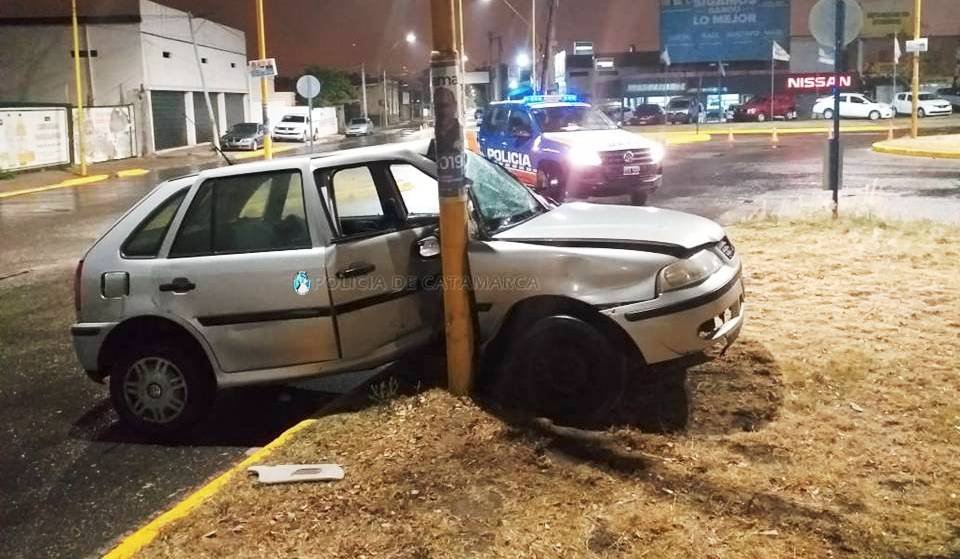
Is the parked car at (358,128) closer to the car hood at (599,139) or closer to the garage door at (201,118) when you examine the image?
the garage door at (201,118)

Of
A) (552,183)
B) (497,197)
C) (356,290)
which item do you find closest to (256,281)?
(356,290)

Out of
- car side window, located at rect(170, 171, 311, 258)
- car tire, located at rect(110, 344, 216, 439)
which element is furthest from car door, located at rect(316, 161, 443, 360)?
car tire, located at rect(110, 344, 216, 439)

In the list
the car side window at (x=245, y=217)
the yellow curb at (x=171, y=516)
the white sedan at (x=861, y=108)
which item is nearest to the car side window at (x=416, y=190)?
the car side window at (x=245, y=217)

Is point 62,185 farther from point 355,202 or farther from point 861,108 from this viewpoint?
point 861,108

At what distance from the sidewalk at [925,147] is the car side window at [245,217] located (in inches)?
852

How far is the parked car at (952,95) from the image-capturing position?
2158 inches

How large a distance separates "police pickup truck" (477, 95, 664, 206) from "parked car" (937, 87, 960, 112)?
46.7 meters

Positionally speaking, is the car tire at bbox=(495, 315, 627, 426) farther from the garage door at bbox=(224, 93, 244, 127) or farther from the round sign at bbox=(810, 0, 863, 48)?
the garage door at bbox=(224, 93, 244, 127)

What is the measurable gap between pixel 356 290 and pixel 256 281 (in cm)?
59

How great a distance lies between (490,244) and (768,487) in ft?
6.58

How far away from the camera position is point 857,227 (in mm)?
10734

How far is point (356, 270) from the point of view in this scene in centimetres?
518

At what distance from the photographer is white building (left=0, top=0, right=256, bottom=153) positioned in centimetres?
4188

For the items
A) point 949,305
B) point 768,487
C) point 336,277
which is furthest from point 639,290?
point 949,305
